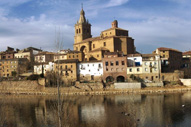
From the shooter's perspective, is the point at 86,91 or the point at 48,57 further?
the point at 48,57

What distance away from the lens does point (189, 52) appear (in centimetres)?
7094

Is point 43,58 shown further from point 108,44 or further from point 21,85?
point 108,44

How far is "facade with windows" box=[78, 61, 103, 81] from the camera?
164 ft

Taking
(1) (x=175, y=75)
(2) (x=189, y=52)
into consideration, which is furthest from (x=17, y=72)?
(2) (x=189, y=52)

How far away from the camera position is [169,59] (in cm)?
5362

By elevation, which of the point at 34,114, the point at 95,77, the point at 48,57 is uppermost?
the point at 48,57

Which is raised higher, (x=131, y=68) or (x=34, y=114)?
(x=131, y=68)

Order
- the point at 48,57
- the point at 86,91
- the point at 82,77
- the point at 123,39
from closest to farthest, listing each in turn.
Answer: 1. the point at 86,91
2. the point at 82,77
3. the point at 123,39
4. the point at 48,57

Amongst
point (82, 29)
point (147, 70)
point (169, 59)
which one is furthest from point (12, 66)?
point (169, 59)

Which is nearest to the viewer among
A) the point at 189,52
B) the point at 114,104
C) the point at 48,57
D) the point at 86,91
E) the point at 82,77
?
Result: the point at 114,104

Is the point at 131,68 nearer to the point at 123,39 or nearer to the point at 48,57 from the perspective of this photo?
the point at 123,39

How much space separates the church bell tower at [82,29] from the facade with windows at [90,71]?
78.0 feet

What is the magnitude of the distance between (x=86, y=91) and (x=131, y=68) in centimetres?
1123

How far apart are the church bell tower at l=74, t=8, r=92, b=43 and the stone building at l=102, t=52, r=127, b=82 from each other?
86.8 feet
